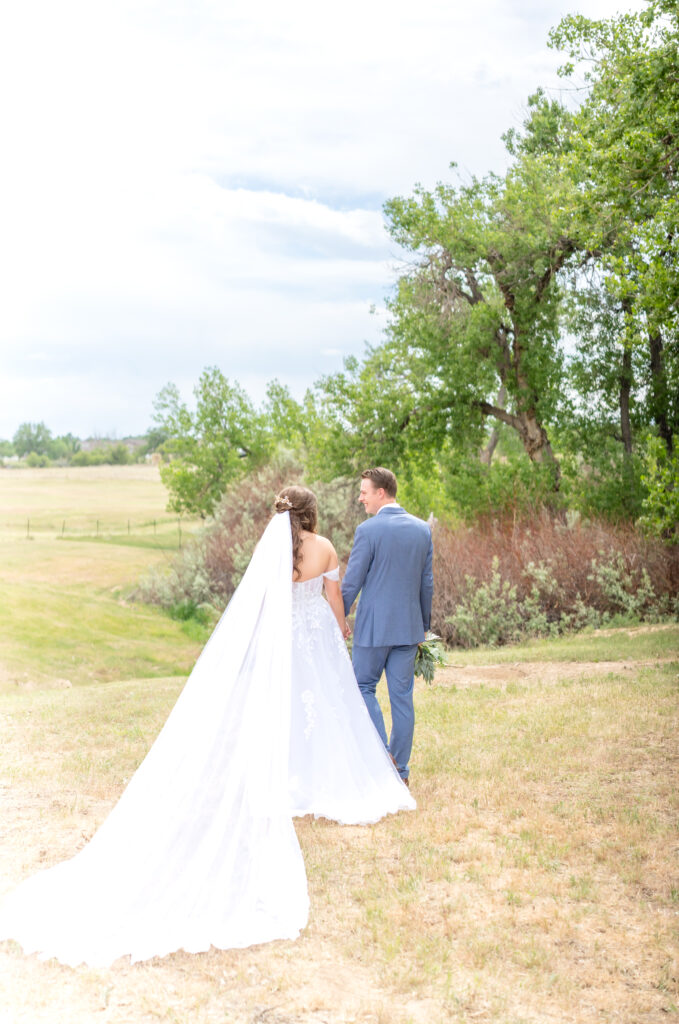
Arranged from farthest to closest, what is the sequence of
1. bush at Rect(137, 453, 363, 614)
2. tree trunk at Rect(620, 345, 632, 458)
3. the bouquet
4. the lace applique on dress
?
bush at Rect(137, 453, 363, 614), tree trunk at Rect(620, 345, 632, 458), the bouquet, the lace applique on dress

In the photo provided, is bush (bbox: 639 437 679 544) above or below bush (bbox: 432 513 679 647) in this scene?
above

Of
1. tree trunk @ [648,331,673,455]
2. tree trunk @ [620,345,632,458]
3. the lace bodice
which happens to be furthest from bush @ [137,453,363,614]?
the lace bodice

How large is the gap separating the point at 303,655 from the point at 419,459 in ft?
77.8

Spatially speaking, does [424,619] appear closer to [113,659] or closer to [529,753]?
[529,753]

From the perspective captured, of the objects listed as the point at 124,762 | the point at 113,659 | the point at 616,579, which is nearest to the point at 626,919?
the point at 124,762

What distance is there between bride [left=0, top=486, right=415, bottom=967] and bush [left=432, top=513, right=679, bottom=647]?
12206mm

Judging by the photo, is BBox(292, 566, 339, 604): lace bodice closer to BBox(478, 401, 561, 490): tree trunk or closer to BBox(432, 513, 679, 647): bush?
BBox(432, 513, 679, 647): bush

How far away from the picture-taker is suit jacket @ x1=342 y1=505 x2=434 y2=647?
655cm

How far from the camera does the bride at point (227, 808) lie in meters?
4.62

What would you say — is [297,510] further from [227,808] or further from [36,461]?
[36,461]

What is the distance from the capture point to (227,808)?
5059mm

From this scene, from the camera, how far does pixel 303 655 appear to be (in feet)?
21.2

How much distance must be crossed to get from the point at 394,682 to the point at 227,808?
205cm

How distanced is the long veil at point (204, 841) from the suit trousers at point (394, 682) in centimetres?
127
